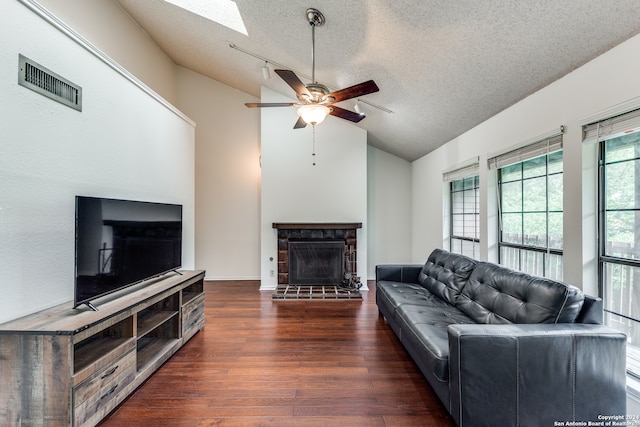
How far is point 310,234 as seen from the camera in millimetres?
5016

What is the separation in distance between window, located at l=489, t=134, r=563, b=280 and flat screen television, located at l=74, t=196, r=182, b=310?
3.70m

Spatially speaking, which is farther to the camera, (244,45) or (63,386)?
(244,45)

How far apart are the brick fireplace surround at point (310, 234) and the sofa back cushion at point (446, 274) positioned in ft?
5.24

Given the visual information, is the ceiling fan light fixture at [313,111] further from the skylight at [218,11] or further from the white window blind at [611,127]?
the white window blind at [611,127]

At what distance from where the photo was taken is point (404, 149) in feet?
17.5

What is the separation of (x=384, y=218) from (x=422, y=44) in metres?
3.76

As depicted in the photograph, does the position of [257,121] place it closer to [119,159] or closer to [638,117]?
[119,159]

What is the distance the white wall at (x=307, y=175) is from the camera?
503 cm

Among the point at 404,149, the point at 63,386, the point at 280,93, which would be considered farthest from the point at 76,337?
the point at 404,149

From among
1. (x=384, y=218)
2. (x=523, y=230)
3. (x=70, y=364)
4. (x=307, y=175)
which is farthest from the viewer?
(x=384, y=218)

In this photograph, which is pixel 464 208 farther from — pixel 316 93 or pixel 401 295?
pixel 316 93

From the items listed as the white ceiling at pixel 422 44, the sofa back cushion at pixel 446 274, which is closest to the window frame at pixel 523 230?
the sofa back cushion at pixel 446 274

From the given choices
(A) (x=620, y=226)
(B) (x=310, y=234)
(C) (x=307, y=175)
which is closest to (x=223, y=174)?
(C) (x=307, y=175)

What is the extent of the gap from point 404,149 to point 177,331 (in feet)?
15.3
